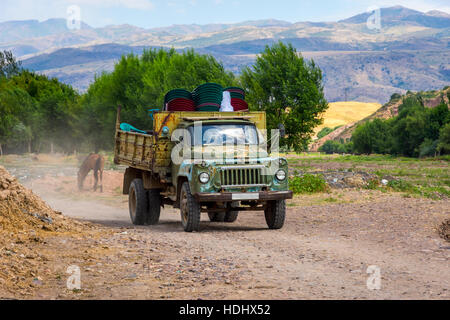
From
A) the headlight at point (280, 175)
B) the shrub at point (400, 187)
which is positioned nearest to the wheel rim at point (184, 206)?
the headlight at point (280, 175)

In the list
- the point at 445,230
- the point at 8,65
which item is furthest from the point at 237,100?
the point at 8,65

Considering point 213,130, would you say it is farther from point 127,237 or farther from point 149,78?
point 149,78

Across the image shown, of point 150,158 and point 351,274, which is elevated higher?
point 150,158

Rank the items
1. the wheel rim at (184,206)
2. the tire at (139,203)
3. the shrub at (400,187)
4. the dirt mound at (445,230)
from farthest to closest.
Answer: the shrub at (400,187), the tire at (139,203), the wheel rim at (184,206), the dirt mound at (445,230)

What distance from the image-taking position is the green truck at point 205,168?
44.0ft

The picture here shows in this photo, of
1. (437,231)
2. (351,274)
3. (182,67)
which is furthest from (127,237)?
(182,67)

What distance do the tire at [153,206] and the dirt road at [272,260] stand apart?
1.47 feet

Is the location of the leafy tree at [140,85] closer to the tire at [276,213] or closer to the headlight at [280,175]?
the tire at [276,213]

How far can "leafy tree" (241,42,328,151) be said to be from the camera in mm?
45812

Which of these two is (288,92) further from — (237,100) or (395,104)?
(395,104)

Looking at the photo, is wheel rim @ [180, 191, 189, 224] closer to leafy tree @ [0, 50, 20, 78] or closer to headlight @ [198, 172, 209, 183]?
headlight @ [198, 172, 209, 183]

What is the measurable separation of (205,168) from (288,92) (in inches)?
1316
